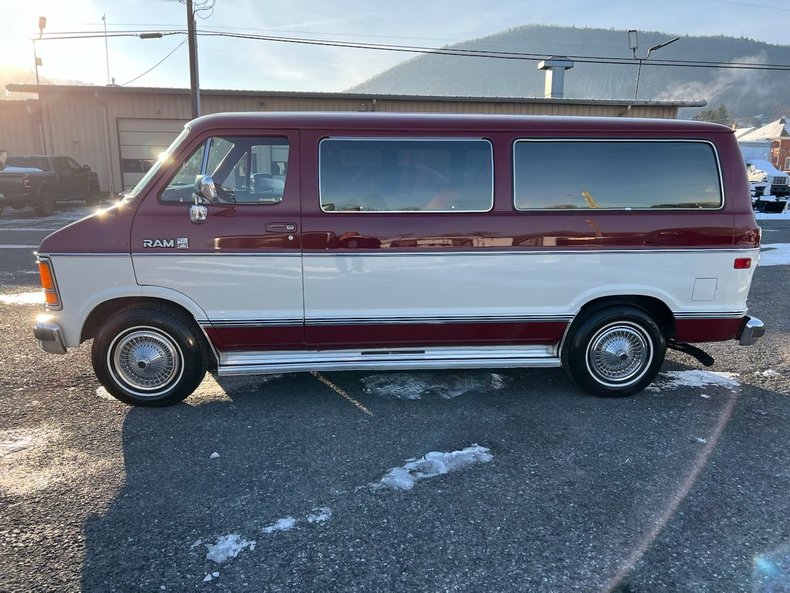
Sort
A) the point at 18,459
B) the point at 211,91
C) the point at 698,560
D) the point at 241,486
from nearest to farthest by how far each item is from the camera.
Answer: the point at 698,560
the point at 241,486
the point at 18,459
the point at 211,91

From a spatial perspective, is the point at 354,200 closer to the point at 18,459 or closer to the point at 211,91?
the point at 18,459

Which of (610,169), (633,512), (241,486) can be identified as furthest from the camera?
(610,169)

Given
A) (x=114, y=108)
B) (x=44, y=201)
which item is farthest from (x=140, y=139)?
(x=44, y=201)

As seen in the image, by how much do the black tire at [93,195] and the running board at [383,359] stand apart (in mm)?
18736

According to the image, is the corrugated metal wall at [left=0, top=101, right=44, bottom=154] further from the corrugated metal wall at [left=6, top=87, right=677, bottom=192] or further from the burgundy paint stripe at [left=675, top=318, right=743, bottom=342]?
the burgundy paint stripe at [left=675, top=318, right=743, bottom=342]

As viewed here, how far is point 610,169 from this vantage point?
4.30 metres

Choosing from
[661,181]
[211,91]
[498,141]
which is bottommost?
[661,181]

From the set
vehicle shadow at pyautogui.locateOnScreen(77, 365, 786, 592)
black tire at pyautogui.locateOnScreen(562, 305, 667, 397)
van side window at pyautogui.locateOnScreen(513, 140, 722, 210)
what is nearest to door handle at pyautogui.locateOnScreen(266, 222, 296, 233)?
vehicle shadow at pyautogui.locateOnScreen(77, 365, 786, 592)

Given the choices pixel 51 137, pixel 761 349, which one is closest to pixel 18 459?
pixel 761 349

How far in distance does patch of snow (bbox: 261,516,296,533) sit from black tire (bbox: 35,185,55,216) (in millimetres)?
17771

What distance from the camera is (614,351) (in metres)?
4.47

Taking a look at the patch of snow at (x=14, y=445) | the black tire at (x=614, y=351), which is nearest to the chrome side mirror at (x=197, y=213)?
the patch of snow at (x=14, y=445)

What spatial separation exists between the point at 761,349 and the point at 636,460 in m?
3.12

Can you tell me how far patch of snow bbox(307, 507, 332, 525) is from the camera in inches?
115
